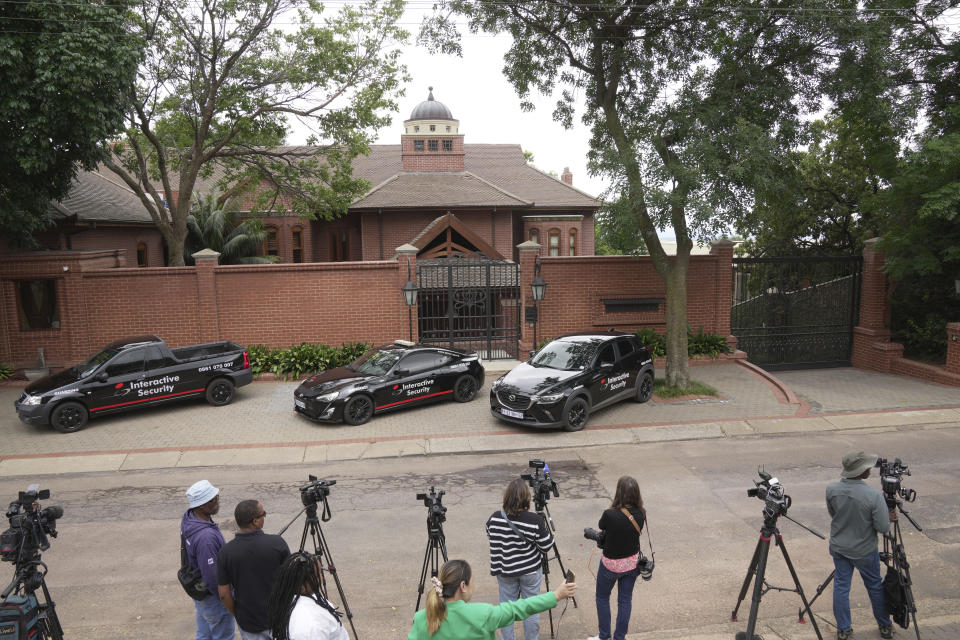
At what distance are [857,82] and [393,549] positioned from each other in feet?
43.4

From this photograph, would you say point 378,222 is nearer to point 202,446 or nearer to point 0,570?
point 202,446

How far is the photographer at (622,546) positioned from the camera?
5.43 metres

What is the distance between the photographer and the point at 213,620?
5188 millimetres

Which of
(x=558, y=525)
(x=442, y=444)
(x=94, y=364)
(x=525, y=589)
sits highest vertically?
(x=94, y=364)

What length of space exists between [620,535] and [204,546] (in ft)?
10.5

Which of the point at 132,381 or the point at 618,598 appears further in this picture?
the point at 132,381

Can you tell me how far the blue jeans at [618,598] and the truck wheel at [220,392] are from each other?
36.9ft

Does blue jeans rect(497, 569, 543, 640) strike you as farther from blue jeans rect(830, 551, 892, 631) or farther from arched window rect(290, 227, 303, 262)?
arched window rect(290, 227, 303, 262)

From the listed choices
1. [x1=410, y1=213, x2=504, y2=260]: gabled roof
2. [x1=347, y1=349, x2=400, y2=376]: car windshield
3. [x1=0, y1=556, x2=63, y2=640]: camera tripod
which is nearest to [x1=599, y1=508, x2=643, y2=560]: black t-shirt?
[x1=0, y1=556, x2=63, y2=640]: camera tripod

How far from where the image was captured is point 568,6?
14297 mm

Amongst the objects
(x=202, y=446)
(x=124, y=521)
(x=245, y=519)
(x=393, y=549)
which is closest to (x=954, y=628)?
(x=393, y=549)

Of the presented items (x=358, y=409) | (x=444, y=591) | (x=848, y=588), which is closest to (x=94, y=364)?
(x=358, y=409)

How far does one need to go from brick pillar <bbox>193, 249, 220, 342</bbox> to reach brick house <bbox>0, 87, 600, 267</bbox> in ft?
27.8

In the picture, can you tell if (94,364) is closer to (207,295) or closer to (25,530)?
(207,295)
